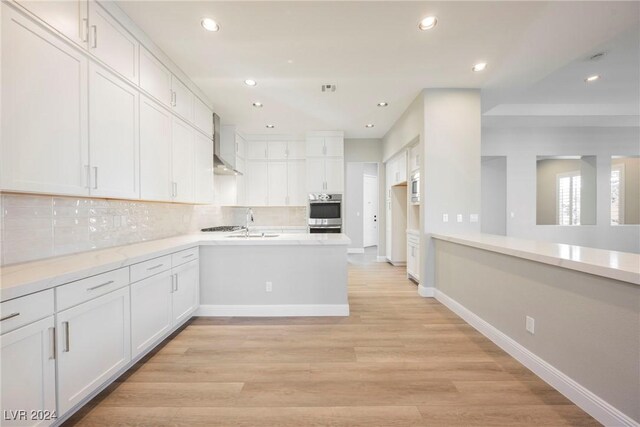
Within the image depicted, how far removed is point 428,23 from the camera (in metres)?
2.27

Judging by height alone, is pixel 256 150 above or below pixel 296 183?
above

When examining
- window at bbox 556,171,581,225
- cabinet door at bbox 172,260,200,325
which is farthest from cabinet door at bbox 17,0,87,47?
window at bbox 556,171,581,225

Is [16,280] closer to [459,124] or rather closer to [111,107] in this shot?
[111,107]

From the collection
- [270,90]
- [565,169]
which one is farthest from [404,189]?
[565,169]

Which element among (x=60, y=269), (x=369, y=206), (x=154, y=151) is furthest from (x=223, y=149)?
(x=369, y=206)

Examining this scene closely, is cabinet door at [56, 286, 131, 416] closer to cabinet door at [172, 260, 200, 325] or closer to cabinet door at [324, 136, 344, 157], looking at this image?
cabinet door at [172, 260, 200, 325]

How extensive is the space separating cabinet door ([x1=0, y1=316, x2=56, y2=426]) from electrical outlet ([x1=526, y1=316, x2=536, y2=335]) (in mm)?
3064

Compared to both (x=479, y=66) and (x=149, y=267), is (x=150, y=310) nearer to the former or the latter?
(x=149, y=267)

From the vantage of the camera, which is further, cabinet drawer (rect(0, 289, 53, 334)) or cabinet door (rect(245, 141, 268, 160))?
cabinet door (rect(245, 141, 268, 160))

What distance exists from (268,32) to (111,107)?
4.84ft

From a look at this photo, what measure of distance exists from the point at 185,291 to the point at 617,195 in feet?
30.1

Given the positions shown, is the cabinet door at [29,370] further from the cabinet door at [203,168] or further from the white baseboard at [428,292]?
the white baseboard at [428,292]

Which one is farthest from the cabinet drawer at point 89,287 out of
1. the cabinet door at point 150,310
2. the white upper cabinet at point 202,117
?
the white upper cabinet at point 202,117

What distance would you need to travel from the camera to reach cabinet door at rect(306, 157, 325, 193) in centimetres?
542
